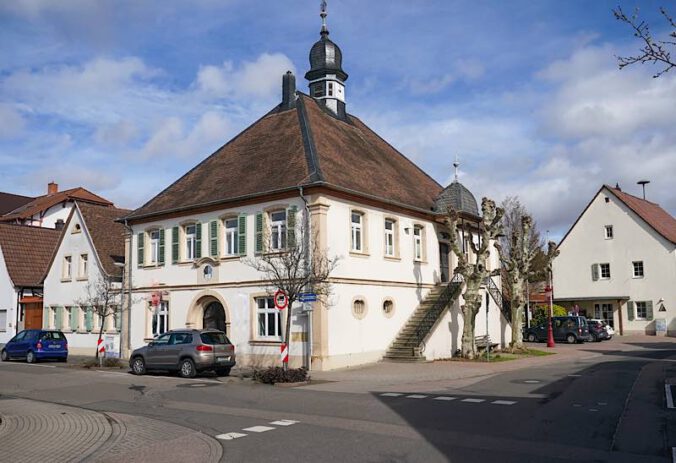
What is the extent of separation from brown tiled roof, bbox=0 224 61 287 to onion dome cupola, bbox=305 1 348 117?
62.5 ft

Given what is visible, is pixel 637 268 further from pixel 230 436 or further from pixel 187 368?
pixel 230 436

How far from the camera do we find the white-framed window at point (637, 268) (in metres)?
48.6

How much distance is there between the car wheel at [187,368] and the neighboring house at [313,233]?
3.90 metres

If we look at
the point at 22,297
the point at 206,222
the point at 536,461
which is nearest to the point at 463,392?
the point at 536,461

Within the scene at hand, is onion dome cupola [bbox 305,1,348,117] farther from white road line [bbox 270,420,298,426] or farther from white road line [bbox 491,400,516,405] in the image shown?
white road line [bbox 270,420,298,426]

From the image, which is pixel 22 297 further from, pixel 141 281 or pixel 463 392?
pixel 463 392

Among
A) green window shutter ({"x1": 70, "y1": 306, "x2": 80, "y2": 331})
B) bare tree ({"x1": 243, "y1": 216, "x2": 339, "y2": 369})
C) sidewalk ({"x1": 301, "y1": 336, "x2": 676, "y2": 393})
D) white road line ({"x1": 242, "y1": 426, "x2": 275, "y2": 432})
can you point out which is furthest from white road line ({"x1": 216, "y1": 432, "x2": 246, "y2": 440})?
green window shutter ({"x1": 70, "y1": 306, "x2": 80, "y2": 331})

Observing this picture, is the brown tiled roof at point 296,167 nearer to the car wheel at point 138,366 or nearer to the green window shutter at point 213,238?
the green window shutter at point 213,238

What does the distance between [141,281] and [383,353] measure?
11695 millimetres

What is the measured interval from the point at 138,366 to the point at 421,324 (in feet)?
37.1

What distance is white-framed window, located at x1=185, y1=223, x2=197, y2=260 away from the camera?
28281 millimetres

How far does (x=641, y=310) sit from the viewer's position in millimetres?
47875

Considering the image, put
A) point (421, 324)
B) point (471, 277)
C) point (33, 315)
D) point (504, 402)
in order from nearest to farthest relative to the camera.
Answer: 1. point (504, 402)
2. point (471, 277)
3. point (421, 324)
4. point (33, 315)

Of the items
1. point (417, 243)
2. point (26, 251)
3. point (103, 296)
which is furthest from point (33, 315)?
point (417, 243)
